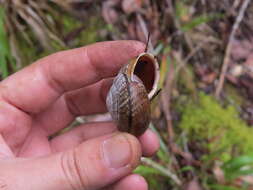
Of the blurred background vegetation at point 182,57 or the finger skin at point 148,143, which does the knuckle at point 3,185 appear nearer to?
the finger skin at point 148,143

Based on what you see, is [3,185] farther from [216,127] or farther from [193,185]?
[216,127]

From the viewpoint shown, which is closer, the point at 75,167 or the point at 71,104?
the point at 75,167

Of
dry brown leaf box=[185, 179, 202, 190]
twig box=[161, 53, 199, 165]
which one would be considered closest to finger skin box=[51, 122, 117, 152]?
twig box=[161, 53, 199, 165]

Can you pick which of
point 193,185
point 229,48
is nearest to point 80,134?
point 193,185

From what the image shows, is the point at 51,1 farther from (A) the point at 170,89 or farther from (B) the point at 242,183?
(B) the point at 242,183

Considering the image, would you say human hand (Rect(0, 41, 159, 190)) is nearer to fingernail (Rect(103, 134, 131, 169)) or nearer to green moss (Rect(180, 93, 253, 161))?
fingernail (Rect(103, 134, 131, 169))

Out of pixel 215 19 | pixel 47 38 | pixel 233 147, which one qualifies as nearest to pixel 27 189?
pixel 47 38
